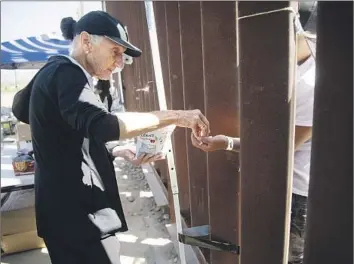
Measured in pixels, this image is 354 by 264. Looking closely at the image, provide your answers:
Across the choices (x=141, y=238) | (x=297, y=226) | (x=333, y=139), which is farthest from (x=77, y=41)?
(x=141, y=238)

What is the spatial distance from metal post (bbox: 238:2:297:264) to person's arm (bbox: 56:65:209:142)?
0.46 meters

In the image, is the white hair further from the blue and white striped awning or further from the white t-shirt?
the blue and white striped awning

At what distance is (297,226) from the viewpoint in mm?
1647

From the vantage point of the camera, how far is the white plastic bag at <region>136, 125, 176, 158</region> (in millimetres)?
1651

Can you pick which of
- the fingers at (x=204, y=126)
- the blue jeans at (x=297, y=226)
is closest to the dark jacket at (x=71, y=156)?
the fingers at (x=204, y=126)

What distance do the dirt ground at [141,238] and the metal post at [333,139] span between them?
2.02 meters

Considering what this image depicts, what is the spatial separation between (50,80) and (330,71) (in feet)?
3.67

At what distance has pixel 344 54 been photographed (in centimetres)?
77

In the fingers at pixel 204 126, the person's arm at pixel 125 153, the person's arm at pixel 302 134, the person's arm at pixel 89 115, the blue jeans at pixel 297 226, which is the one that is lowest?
the blue jeans at pixel 297 226

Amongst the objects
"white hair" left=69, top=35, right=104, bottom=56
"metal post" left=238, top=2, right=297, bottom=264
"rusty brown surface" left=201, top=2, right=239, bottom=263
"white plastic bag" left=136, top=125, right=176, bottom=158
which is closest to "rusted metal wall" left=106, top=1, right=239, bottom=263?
"rusty brown surface" left=201, top=2, right=239, bottom=263

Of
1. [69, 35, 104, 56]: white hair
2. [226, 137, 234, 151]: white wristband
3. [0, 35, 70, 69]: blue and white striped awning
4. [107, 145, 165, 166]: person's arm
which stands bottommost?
[107, 145, 165, 166]: person's arm

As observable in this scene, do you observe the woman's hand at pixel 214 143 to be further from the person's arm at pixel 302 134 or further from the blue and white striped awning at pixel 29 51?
the blue and white striped awning at pixel 29 51

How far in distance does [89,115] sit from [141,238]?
2379mm

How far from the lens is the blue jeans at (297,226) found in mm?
1627
